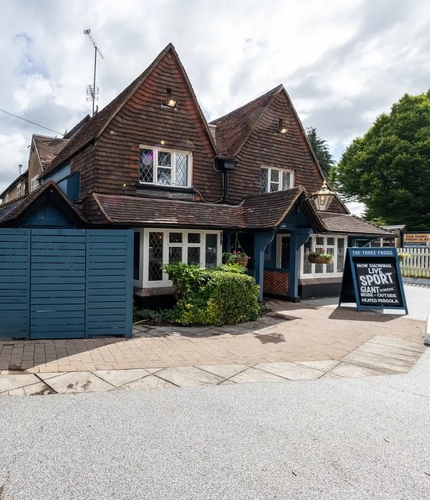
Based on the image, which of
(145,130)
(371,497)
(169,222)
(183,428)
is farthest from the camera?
(145,130)

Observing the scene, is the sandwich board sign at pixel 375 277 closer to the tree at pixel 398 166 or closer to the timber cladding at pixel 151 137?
the timber cladding at pixel 151 137

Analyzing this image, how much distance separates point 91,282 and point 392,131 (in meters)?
31.9

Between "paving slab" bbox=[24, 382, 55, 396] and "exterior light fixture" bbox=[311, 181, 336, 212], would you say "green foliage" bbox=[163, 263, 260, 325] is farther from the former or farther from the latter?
"exterior light fixture" bbox=[311, 181, 336, 212]

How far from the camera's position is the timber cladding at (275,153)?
1386 centimetres

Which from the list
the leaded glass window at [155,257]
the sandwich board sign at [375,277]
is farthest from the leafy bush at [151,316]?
the sandwich board sign at [375,277]

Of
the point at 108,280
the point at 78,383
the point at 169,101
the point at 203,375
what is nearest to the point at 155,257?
the point at 108,280

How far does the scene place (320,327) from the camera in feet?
29.7

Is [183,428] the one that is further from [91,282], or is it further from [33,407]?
[91,282]

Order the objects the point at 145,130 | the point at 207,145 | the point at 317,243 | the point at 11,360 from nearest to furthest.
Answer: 1. the point at 11,360
2. the point at 145,130
3. the point at 207,145
4. the point at 317,243

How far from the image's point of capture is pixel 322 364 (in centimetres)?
613

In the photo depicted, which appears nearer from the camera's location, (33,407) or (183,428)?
(183,428)

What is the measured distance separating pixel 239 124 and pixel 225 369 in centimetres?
1239

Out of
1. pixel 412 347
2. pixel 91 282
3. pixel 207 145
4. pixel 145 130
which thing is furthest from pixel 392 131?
pixel 91 282

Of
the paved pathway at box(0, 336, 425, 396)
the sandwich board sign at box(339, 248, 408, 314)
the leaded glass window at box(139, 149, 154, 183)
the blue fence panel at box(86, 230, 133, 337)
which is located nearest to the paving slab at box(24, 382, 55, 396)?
the paved pathway at box(0, 336, 425, 396)
